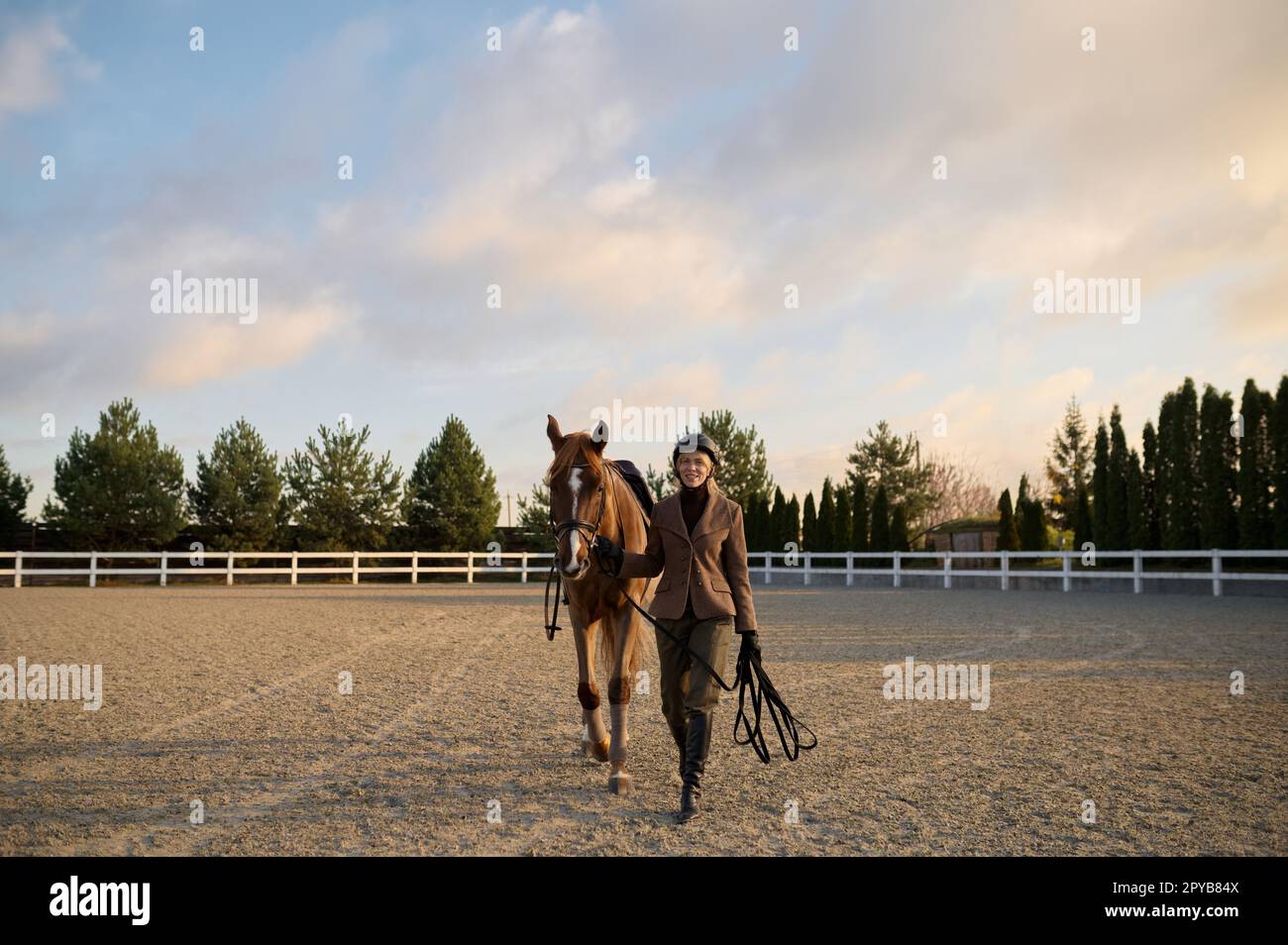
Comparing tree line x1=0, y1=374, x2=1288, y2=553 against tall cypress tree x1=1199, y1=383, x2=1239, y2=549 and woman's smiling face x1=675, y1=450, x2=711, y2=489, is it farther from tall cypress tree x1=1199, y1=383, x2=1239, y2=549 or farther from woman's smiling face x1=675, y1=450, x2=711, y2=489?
woman's smiling face x1=675, y1=450, x2=711, y2=489

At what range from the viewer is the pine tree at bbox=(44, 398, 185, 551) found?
36.9 metres

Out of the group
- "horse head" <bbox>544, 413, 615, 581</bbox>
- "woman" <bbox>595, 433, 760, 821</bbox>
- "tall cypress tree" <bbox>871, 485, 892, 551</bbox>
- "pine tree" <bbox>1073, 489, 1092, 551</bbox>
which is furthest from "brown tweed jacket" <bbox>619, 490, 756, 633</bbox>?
"tall cypress tree" <bbox>871, 485, 892, 551</bbox>

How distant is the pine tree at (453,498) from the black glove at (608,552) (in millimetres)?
37424

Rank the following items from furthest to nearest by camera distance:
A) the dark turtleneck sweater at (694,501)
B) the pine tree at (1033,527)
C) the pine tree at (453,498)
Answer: the pine tree at (453,498)
the pine tree at (1033,527)
the dark turtleneck sweater at (694,501)

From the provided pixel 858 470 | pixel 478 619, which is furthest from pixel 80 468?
pixel 858 470

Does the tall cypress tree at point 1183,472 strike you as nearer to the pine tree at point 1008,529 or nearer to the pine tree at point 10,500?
the pine tree at point 1008,529

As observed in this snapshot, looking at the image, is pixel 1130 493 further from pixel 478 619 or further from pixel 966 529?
pixel 478 619

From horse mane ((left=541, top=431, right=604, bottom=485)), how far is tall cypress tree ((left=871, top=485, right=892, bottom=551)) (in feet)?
99.4

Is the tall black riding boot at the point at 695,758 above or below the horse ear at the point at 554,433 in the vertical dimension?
below

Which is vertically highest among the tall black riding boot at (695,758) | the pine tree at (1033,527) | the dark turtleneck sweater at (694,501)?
the dark turtleneck sweater at (694,501)

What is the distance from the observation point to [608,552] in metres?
4.52

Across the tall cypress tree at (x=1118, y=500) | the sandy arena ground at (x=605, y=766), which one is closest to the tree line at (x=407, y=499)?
the tall cypress tree at (x=1118, y=500)

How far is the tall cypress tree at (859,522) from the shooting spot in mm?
34469

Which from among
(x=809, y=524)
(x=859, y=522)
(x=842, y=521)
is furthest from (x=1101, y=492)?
(x=809, y=524)
